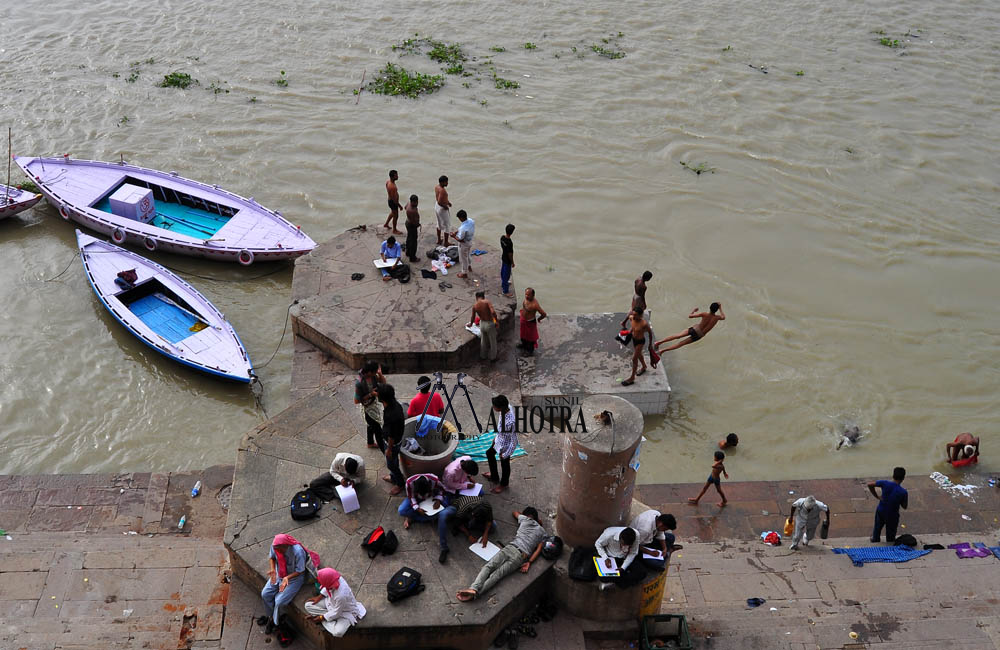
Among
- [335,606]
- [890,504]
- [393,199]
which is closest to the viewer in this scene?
[335,606]

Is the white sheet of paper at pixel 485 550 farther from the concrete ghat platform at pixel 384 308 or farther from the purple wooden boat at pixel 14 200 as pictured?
the purple wooden boat at pixel 14 200

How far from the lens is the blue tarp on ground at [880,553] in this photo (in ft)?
32.9

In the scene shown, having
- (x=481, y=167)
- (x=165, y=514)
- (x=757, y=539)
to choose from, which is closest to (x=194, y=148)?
(x=481, y=167)

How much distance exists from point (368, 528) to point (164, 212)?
10648 millimetres

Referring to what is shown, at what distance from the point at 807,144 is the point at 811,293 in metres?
5.79

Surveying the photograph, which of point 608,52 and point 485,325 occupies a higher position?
point 608,52

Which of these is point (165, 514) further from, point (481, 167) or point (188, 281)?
point (481, 167)

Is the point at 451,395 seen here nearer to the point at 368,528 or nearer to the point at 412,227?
the point at 368,528

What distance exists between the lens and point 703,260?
54.8 ft

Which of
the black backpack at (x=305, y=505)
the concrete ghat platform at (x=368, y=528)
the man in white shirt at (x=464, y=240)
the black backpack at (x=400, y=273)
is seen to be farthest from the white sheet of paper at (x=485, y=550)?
the black backpack at (x=400, y=273)

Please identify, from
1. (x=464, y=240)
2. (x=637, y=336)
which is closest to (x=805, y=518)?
(x=637, y=336)

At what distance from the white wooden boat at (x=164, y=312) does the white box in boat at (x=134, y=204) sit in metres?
0.97

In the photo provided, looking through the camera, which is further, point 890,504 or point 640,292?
point 640,292

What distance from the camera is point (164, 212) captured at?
17.1 metres
